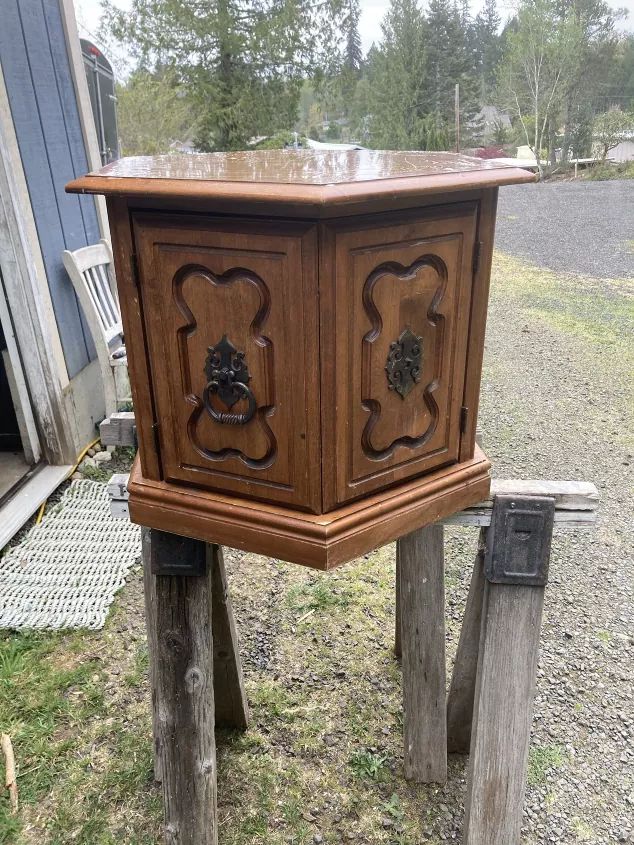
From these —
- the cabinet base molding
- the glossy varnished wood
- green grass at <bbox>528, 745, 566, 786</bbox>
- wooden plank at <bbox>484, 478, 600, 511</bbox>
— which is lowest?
green grass at <bbox>528, 745, 566, 786</bbox>

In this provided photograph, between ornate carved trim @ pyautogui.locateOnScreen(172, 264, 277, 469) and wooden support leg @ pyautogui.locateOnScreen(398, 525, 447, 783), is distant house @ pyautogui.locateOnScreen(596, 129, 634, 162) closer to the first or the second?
wooden support leg @ pyautogui.locateOnScreen(398, 525, 447, 783)

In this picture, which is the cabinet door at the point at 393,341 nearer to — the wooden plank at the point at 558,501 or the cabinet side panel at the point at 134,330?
the wooden plank at the point at 558,501

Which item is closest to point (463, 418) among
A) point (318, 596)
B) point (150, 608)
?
point (150, 608)

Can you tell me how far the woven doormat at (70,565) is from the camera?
244cm

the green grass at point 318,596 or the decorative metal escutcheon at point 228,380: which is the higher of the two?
the decorative metal escutcheon at point 228,380

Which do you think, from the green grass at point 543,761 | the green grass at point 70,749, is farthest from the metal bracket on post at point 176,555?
the green grass at point 543,761

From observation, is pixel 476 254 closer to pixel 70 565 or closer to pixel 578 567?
pixel 578 567

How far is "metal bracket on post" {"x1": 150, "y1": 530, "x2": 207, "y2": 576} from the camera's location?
51.2 inches

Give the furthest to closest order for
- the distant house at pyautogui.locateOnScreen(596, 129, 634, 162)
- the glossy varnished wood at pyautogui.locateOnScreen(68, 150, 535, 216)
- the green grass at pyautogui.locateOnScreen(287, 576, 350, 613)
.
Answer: the distant house at pyautogui.locateOnScreen(596, 129, 634, 162) → the green grass at pyautogui.locateOnScreen(287, 576, 350, 613) → the glossy varnished wood at pyautogui.locateOnScreen(68, 150, 535, 216)

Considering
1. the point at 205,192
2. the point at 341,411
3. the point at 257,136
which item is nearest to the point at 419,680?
the point at 341,411

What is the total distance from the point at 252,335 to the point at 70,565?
2101 millimetres

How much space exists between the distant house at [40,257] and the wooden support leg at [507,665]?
225 centimetres

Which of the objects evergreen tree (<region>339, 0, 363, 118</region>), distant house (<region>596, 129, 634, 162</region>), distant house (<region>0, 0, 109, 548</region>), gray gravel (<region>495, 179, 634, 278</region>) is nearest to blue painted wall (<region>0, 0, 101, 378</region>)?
distant house (<region>0, 0, 109, 548</region>)

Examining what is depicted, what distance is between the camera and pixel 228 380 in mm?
1036
